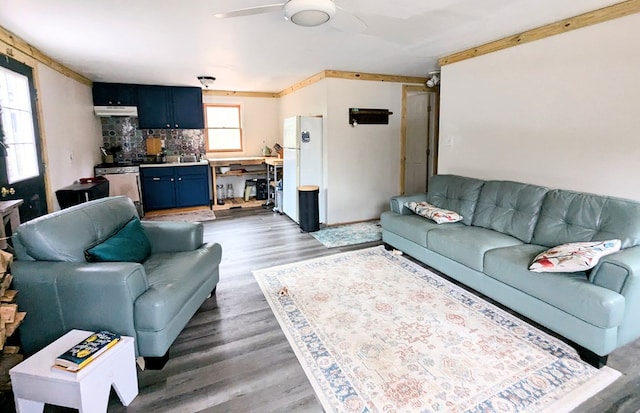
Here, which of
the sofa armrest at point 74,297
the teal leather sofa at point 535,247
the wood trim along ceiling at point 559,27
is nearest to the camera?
the sofa armrest at point 74,297

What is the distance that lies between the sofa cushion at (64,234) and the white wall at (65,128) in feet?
6.89

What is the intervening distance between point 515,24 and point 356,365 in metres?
3.20

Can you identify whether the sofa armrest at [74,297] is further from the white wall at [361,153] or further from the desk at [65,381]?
the white wall at [361,153]

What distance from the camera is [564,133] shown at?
3.05 metres

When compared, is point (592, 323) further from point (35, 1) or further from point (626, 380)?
point (35, 1)

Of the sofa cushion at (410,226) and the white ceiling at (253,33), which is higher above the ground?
the white ceiling at (253,33)

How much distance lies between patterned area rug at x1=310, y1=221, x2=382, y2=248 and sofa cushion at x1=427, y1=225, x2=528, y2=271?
4.30 ft

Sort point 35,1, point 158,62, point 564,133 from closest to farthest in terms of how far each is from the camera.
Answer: point 35,1 → point 564,133 → point 158,62

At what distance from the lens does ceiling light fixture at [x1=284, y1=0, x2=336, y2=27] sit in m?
2.12

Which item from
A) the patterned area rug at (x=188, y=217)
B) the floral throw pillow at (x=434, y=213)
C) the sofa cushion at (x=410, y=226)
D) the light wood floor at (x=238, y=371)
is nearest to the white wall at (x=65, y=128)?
the patterned area rug at (x=188, y=217)

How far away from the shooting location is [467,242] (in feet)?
9.73

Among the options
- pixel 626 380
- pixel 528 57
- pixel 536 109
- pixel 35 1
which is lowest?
pixel 626 380

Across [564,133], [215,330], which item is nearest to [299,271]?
[215,330]

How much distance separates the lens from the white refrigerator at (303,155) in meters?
5.08
